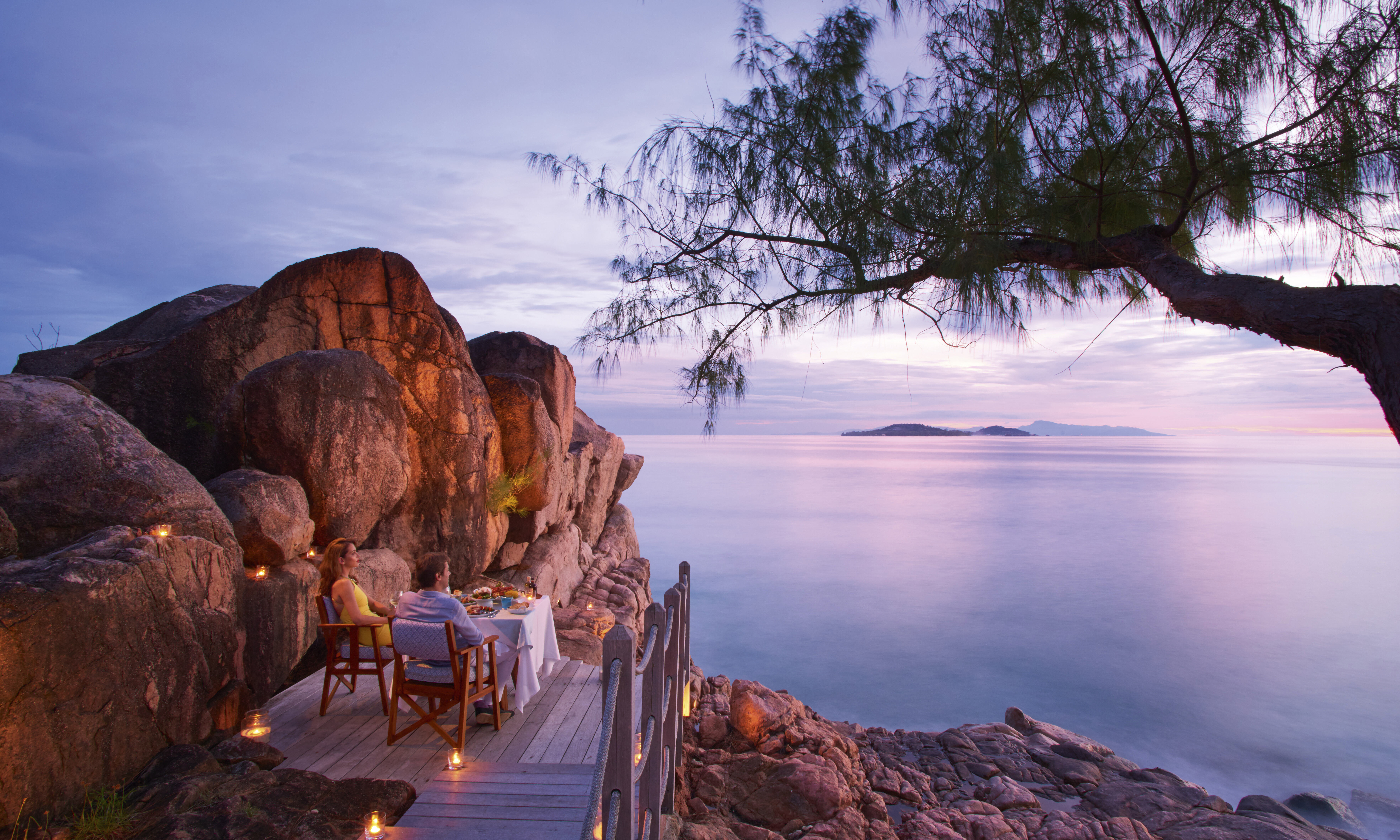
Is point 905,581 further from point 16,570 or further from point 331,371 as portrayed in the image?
point 16,570

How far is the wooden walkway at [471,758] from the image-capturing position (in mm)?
→ 3521

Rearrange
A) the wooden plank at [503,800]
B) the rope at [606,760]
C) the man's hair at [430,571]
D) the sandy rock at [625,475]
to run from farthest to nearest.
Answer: the sandy rock at [625,475] → the man's hair at [430,571] → the wooden plank at [503,800] → the rope at [606,760]

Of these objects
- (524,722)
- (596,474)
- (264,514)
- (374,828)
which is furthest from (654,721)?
(596,474)

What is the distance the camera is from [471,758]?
4.24 meters

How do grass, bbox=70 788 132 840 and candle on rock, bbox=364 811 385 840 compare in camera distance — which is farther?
candle on rock, bbox=364 811 385 840

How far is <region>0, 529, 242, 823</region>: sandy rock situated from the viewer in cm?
308

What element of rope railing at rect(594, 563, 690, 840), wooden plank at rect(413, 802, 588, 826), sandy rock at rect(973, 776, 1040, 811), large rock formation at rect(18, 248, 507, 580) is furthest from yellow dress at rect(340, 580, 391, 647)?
sandy rock at rect(973, 776, 1040, 811)

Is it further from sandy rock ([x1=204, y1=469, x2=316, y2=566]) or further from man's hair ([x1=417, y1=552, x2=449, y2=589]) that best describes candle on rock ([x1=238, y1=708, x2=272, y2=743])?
sandy rock ([x1=204, y1=469, x2=316, y2=566])

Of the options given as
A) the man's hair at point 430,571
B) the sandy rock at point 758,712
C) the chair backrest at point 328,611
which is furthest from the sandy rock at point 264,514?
the sandy rock at point 758,712

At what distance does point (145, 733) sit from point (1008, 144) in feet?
18.1

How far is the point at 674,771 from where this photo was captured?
4824mm

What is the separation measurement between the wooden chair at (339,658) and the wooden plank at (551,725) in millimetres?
1093

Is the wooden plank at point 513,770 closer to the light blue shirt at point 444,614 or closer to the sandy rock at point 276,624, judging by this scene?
the light blue shirt at point 444,614

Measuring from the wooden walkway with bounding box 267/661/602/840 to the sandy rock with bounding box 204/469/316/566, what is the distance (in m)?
1.09
